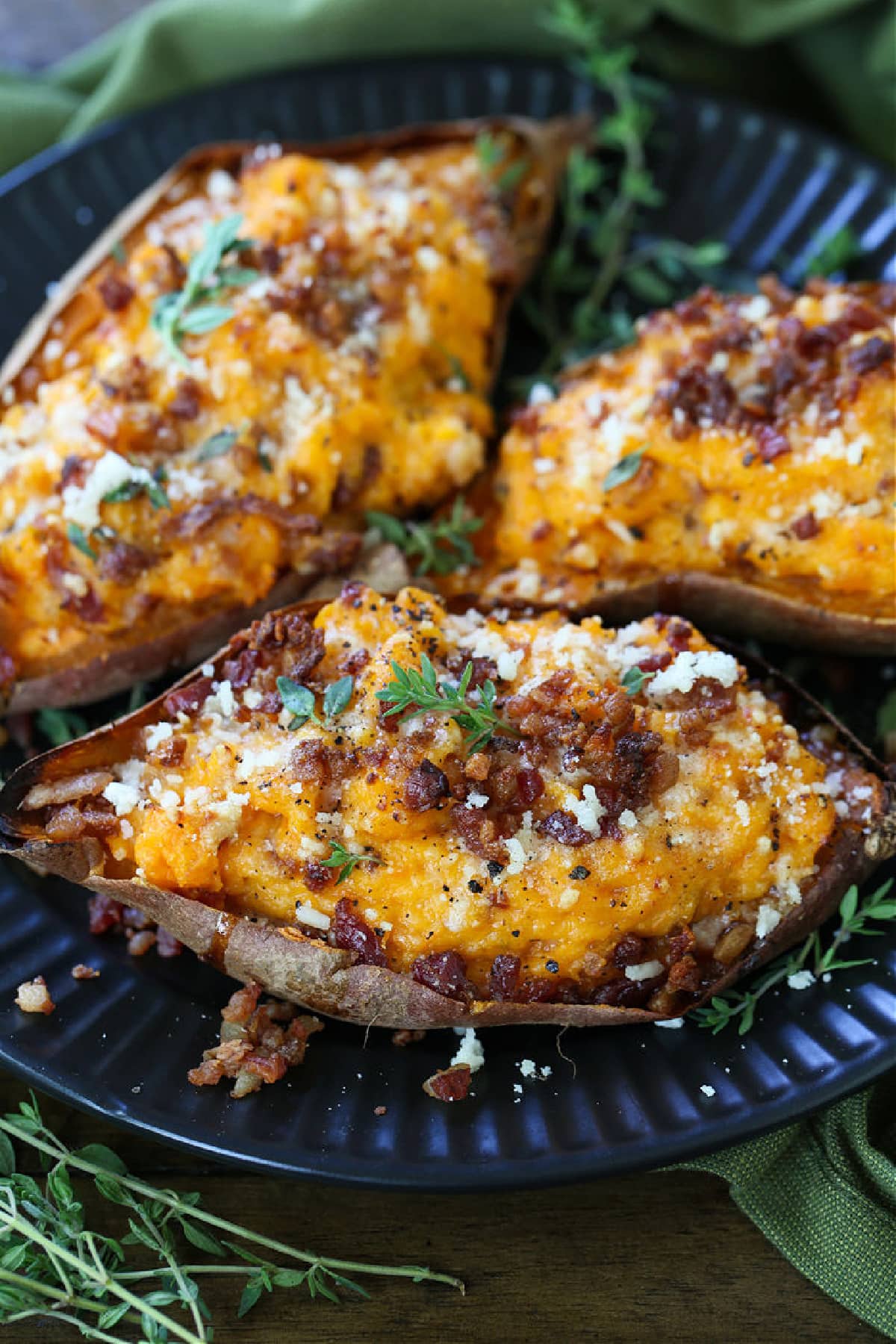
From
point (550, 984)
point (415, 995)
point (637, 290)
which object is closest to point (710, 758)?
point (550, 984)

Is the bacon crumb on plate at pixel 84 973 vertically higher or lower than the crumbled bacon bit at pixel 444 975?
higher

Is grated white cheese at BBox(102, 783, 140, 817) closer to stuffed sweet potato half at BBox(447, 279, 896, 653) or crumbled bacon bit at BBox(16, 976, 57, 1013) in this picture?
crumbled bacon bit at BBox(16, 976, 57, 1013)

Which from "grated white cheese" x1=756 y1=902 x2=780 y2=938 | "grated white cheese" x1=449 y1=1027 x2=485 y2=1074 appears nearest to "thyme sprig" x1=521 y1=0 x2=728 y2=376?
"grated white cheese" x1=756 y1=902 x2=780 y2=938

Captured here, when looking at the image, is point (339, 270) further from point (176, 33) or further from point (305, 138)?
point (176, 33)

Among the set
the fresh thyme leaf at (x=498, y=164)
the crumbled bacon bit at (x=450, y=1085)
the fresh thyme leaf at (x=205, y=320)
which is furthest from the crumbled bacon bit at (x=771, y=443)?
the crumbled bacon bit at (x=450, y=1085)

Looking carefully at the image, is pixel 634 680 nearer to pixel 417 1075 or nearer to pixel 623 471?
pixel 623 471

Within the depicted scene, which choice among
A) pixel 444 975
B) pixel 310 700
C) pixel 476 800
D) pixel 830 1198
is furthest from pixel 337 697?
pixel 830 1198

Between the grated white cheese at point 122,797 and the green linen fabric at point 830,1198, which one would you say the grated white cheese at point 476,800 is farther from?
the green linen fabric at point 830,1198
